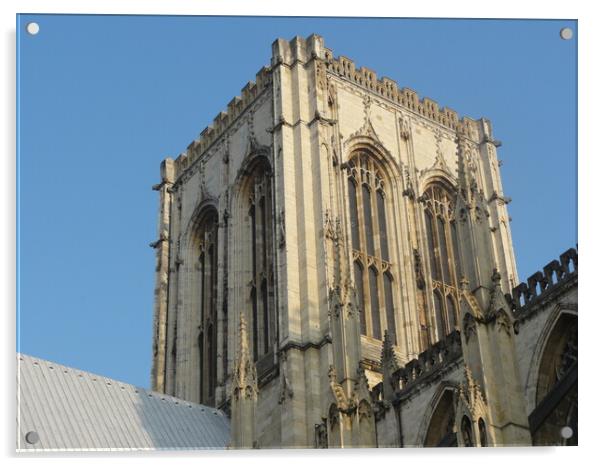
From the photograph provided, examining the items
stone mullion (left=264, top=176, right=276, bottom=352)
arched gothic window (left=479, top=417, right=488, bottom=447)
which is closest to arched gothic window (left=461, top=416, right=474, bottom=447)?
arched gothic window (left=479, top=417, right=488, bottom=447)

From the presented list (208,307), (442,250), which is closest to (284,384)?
(208,307)

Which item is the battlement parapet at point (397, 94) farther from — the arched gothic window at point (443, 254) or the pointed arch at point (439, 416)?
the pointed arch at point (439, 416)

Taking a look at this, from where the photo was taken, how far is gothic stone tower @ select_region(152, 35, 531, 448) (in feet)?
103

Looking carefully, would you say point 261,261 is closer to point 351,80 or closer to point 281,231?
point 281,231

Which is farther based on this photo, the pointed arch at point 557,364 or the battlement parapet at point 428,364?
the battlement parapet at point 428,364

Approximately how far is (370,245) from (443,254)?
262 centimetres

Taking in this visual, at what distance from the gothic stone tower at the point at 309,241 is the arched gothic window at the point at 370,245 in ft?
0.16

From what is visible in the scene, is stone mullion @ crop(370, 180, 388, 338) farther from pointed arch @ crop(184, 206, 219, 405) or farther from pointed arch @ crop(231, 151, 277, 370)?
pointed arch @ crop(184, 206, 219, 405)

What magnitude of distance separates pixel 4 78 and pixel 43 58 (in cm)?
145

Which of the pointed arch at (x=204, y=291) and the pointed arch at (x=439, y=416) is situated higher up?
the pointed arch at (x=204, y=291)

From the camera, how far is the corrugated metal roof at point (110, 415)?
21.2 m

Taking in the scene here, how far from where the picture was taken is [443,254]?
38.1 metres

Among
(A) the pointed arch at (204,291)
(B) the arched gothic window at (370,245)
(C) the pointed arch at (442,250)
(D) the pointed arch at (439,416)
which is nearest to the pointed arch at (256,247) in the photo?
(A) the pointed arch at (204,291)
